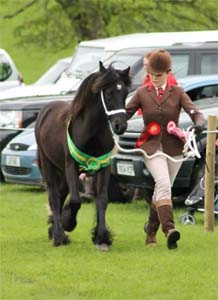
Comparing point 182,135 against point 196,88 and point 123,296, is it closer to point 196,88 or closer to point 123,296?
point 123,296

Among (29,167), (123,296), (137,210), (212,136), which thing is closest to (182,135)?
(212,136)

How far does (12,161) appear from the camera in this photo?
16.6 m

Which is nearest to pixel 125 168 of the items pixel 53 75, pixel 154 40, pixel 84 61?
pixel 154 40

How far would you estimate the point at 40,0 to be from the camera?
3450cm

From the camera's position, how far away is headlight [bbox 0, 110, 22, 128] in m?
18.2

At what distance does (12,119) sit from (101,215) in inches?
314

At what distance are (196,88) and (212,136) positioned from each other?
3347mm

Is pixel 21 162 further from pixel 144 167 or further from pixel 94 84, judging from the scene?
pixel 94 84

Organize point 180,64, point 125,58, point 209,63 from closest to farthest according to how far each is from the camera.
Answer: point 125,58 < point 180,64 < point 209,63

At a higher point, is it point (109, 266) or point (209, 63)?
point (109, 266)

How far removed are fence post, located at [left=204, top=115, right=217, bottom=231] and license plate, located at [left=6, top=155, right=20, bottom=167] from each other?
17.6 ft

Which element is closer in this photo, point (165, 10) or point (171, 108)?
point (171, 108)

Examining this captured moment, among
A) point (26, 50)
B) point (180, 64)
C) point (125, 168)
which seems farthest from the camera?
point (26, 50)

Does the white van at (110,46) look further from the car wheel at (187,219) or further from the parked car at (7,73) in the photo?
the car wheel at (187,219)
